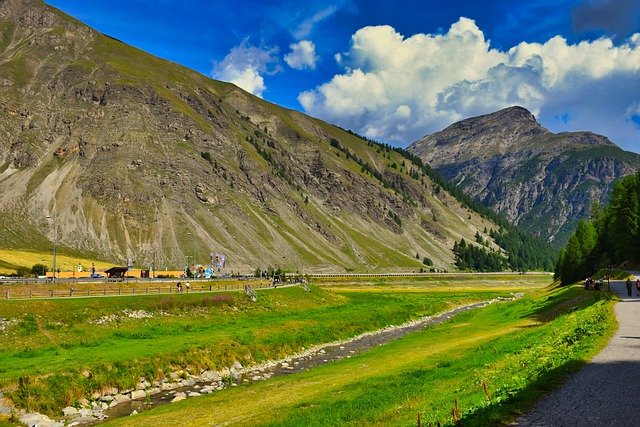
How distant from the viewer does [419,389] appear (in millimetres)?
28719

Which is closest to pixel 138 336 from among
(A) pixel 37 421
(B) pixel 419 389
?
(A) pixel 37 421

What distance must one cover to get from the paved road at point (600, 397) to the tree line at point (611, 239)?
78186 millimetres

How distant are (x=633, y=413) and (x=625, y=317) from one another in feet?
80.0

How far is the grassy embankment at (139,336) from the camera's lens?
120 ft

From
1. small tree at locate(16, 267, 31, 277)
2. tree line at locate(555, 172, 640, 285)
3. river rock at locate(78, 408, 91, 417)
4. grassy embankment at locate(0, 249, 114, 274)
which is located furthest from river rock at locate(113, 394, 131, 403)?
grassy embankment at locate(0, 249, 114, 274)

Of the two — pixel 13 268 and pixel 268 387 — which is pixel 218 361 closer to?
pixel 268 387

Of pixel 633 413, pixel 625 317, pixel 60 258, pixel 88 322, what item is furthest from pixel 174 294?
pixel 60 258

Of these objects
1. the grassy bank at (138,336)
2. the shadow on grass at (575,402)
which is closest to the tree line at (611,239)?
the grassy bank at (138,336)

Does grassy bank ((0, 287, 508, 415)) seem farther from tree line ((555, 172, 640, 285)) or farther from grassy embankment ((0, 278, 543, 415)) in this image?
tree line ((555, 172, 640, 285))

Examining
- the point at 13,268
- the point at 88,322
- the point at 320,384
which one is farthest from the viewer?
the point at 13,268

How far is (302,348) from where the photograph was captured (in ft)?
195

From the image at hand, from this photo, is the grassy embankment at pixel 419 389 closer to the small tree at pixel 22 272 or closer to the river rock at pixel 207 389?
the river rock at pixel 207 389

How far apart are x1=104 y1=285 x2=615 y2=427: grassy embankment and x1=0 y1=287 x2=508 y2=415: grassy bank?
8237 millimetres

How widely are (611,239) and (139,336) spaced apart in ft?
311
